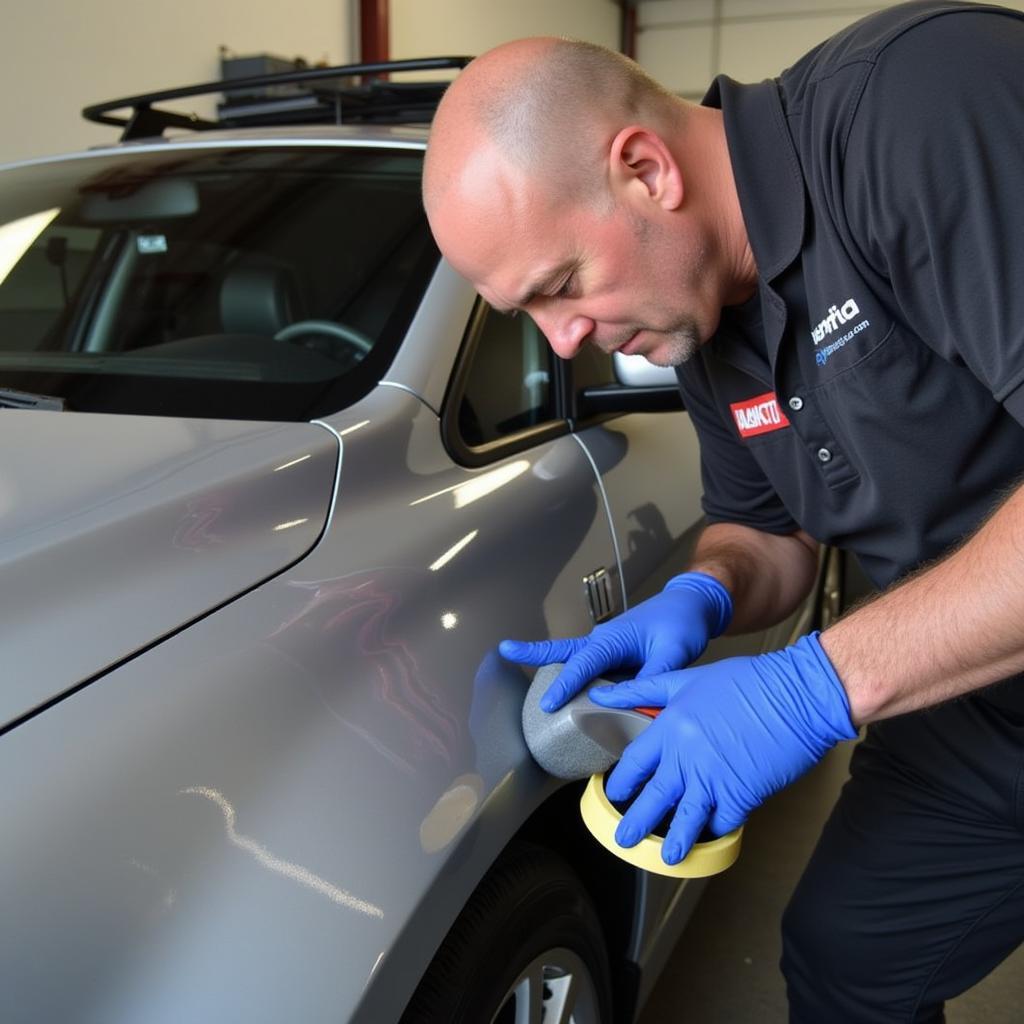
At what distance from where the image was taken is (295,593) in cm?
98

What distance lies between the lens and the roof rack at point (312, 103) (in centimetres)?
210

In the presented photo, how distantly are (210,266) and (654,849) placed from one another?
107 cm

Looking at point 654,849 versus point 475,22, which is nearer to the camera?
point 654,849

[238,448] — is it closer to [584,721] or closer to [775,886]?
[584,721]

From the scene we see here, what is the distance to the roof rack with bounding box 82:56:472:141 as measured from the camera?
82.6 inches

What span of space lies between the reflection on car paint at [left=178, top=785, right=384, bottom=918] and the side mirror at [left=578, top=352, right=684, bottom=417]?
34.2 inches

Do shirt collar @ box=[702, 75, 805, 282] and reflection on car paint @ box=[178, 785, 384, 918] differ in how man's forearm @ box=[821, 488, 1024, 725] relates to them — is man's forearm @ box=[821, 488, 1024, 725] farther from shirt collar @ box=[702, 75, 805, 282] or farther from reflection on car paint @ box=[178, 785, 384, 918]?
reflection on car paint @ box=[178, 785, 384, 918]

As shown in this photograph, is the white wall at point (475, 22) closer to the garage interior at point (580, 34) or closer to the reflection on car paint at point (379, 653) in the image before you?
the garage interior at point (580, 34)

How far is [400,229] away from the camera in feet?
4.99

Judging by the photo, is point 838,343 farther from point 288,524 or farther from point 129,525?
point 129,525

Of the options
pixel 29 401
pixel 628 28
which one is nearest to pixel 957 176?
pixel 29 401

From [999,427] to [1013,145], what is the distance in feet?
1.03

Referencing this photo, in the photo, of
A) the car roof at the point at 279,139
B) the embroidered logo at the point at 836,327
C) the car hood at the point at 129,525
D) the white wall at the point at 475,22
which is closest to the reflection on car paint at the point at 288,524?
the car hood at the point at 129,525

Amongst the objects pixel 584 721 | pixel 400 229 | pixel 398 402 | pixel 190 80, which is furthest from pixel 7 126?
pixel 584 721
